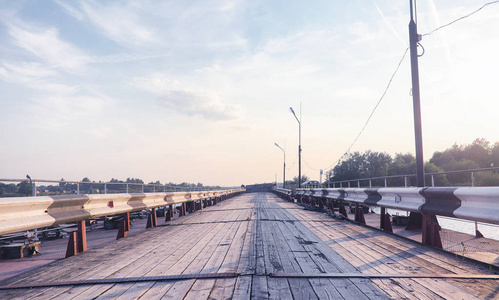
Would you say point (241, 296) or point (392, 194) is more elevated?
point (392, 194)

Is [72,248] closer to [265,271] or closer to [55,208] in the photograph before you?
[55,208]

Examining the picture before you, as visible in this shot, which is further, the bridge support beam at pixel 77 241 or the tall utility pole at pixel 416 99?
the tall utility pole at pixel 416 99

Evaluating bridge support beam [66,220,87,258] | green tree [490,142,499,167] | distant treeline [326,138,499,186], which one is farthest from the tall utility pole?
green tree [490,142,499,167]

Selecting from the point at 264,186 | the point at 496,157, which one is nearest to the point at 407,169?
the point at 496,157

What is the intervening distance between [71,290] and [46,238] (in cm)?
882

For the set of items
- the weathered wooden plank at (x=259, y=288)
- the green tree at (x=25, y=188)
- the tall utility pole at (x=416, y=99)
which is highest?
the tall utility pole at (x=416, y=99)

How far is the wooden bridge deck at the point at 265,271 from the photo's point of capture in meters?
3.42

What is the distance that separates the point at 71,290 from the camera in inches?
143

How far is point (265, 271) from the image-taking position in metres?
4.18

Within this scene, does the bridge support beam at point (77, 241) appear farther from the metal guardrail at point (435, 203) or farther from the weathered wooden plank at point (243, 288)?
the metal guardrail at point (435, 203)

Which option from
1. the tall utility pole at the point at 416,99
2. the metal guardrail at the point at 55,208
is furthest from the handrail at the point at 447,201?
the metal guardrail at the point at 55,208

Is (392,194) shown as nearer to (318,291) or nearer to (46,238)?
(318,291)

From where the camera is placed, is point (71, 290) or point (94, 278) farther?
point (94, 278)

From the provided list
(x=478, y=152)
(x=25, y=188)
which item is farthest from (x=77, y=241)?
(x=478, y=152)
